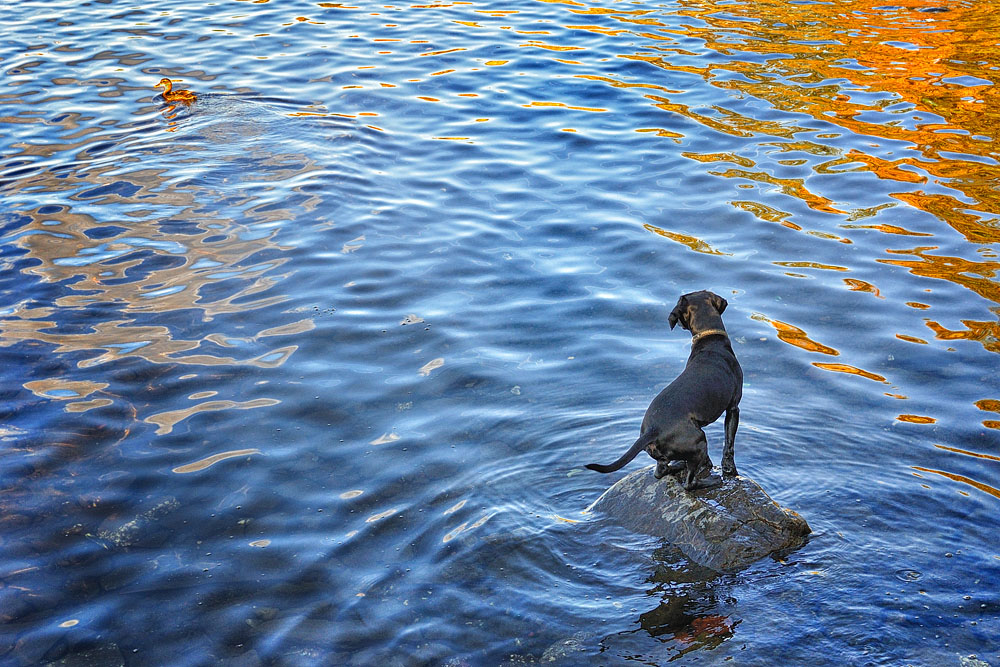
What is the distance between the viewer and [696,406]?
5371mm

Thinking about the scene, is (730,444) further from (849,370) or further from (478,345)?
(478,345)

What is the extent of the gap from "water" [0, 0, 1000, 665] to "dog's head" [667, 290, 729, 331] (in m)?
1.12

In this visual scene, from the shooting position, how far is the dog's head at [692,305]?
19.3ft

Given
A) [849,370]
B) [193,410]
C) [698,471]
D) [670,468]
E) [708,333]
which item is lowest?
[849,370]

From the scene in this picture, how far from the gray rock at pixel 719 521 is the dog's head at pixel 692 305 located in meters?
0.98

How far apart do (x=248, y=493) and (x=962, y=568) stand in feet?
14.2

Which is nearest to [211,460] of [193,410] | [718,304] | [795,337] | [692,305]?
[193,410]

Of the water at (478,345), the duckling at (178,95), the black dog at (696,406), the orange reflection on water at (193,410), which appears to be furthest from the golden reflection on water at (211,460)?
the duckling at (178,95)

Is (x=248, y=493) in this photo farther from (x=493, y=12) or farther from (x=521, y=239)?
(x=493, y=12)

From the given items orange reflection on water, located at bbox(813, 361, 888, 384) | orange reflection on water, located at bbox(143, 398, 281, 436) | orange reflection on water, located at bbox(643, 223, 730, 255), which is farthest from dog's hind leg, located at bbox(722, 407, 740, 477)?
orange reflection on water, located at bbox(643, 223, 730, 255)

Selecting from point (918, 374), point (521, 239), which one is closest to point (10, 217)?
point (521, 239)

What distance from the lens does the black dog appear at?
534cm

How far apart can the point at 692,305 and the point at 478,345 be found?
2560mm

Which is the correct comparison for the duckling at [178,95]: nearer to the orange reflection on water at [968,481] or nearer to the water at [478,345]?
the water at [478,345]
